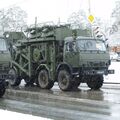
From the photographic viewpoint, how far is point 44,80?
2109cm

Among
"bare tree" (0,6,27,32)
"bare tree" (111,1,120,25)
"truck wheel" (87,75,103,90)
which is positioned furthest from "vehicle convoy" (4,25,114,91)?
"bare tree" (111,1,120,25)

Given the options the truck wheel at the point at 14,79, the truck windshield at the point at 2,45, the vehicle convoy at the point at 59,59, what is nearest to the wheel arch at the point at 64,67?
the vehicle convoy at the point at 59,59

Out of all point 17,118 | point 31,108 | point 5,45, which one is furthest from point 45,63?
point 17,118

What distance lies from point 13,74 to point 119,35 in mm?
60545

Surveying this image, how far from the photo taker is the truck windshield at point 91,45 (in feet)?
62.4

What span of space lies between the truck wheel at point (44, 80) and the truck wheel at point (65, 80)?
1.18 metres

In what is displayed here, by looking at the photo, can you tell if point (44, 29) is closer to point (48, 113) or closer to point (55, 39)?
point (55, 39)

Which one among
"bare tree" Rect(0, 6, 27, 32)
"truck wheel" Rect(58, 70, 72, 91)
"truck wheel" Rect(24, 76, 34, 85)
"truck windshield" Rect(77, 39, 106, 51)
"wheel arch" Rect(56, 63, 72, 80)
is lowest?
"truck wheel" Rect(24, 76, 34, 85)

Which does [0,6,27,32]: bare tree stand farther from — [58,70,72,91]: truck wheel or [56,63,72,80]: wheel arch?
[58,70,72,91]: truck wheel

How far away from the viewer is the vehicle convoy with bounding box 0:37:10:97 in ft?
54.1

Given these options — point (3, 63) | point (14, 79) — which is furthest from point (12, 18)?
point (3, 63)

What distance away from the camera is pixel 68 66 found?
19078mm

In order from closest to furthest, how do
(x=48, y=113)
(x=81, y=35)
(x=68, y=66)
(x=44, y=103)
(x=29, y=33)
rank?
(x=48, y=113) → (x=44, y=103) → (x=68, y=66) → (x=81, y=35) → (x=29, y=33)

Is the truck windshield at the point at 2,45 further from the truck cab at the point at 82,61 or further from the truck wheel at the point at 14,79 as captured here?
the truck wheel at the point at 14,79
